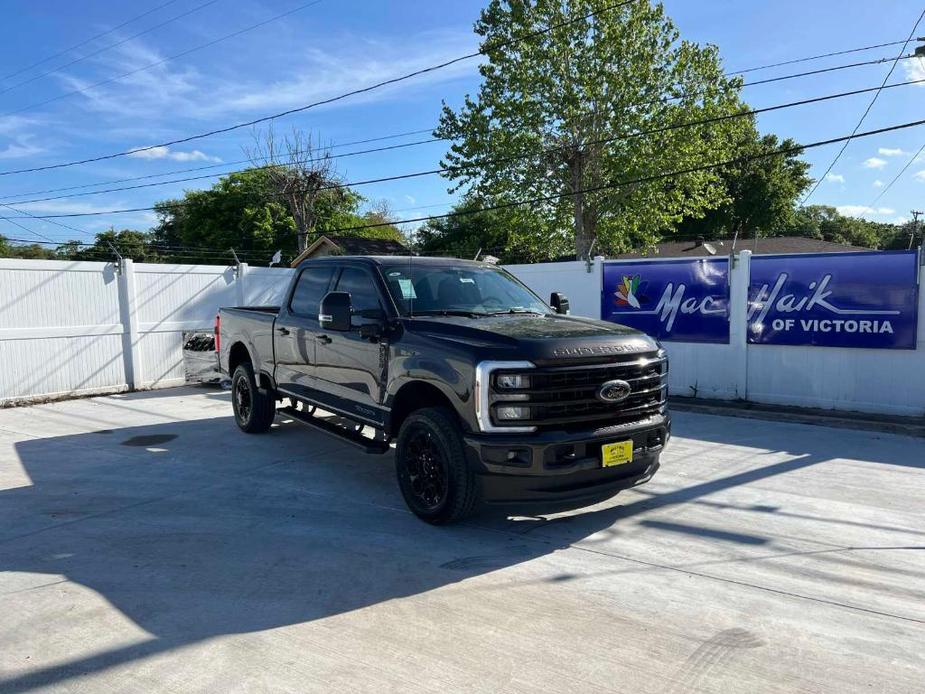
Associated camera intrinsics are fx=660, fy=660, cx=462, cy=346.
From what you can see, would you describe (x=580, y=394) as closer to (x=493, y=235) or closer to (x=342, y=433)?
(x=342, y=433)

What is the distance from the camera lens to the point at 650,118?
25.3m

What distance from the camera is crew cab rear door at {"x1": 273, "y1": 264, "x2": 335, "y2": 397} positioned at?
671cm

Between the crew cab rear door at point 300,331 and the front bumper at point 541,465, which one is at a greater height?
the crew cab rear door at point 300,331

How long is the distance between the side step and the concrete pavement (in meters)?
0.44

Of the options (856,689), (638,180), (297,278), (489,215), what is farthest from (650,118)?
(856,689)

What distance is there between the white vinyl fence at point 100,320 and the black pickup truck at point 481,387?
23.8 feet

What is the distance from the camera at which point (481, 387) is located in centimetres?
443

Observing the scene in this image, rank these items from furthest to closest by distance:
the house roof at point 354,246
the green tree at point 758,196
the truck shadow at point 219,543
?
the green tree at point 758,196 < the house roof at point 354,246 < the truck shadow at point 219,543

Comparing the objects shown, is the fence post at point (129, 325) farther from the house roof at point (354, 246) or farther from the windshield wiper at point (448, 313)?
the house roof at point (354, 246)

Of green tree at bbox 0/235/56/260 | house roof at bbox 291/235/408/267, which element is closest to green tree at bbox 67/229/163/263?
green tree at bbox 0/235/56/260

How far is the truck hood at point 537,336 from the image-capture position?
14.8 feet

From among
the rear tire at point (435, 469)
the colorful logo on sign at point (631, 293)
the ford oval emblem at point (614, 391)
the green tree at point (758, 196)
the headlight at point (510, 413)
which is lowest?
the rear tire at point (435, 469)

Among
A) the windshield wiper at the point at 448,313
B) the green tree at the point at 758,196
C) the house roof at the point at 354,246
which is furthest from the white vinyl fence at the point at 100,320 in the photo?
the green tree at the point at 758,196

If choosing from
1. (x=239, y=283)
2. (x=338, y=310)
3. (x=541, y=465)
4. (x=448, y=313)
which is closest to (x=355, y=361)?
(x=338, y=310)
